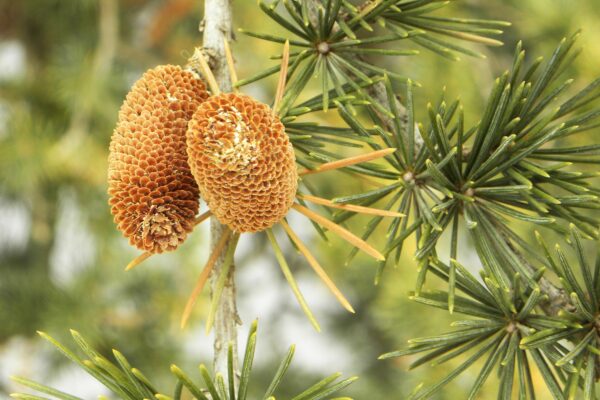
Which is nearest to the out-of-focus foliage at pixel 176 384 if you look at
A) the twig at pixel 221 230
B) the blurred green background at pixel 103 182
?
the twig at pixel 221 230

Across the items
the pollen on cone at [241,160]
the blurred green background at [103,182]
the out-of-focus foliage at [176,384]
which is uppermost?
the blurred green background at [103,182]

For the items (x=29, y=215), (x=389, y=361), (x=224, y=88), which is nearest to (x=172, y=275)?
(x=29, y=215)

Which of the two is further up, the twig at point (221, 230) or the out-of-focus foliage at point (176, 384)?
the twig at point (221, 230)

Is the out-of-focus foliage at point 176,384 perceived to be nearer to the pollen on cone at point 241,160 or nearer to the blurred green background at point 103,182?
the pollen on cone at point 241,160

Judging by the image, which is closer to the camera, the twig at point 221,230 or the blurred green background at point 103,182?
the twig at point 221,230


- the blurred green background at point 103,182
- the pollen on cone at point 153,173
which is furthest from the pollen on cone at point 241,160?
the blurred green background at point 103,182

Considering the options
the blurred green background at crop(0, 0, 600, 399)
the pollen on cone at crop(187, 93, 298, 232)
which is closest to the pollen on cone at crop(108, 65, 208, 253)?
the pollen on cone at crop(187, 93, 298, 232)

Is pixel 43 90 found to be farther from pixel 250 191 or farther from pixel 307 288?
pixel 250 191
